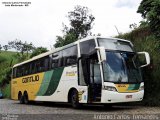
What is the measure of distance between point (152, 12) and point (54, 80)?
6357 millimetres

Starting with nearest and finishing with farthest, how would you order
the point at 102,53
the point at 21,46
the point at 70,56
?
the point at 102,53
the point at 70,56
the point at 21,46

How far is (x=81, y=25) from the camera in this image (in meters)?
39.2

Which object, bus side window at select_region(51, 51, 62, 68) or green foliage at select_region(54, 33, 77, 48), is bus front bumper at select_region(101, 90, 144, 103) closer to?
bus side window at select_region(51, 51, 62, 68)

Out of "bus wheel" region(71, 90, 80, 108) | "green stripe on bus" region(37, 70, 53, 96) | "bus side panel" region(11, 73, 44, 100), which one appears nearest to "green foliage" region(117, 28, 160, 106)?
"bus wheel" region(71, 90, 80, 108)

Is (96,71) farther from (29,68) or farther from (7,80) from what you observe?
(7,80)

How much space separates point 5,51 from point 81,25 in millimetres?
51586

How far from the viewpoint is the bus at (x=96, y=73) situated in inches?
591

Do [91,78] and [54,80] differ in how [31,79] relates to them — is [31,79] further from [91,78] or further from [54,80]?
[91,78]

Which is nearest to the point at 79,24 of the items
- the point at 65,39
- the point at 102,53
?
the point at 65,39

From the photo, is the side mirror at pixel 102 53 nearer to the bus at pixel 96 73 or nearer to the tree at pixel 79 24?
the bus at pixel 96 73

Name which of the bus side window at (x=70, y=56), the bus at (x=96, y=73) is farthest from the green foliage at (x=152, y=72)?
the bus side window at (x=70, y=56)

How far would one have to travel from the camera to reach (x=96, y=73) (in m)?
15.9

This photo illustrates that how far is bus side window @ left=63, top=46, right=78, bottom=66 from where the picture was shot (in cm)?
1752

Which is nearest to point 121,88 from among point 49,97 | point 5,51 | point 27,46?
point 49,97
